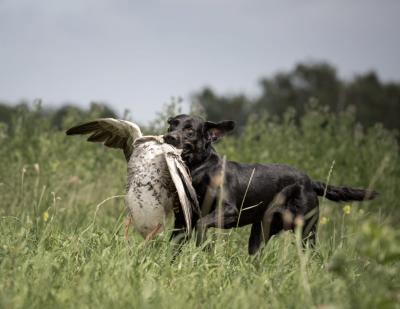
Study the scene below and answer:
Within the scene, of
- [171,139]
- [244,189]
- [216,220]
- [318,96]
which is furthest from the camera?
[318,96]

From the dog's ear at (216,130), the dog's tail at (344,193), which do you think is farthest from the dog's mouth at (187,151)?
the dog's tail at (344,193)

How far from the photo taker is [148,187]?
4.83 meters

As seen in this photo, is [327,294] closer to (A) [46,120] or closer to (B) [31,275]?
(B) [31,275]

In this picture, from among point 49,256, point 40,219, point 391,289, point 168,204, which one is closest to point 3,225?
point 40,219

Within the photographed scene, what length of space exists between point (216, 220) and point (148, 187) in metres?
1.02

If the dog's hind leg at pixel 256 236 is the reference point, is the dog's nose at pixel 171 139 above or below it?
above

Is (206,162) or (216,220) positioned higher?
(206,162)

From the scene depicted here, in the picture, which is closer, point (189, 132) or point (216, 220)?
point (216, 220)

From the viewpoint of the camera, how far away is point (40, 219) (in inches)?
204

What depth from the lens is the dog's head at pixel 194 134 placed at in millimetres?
6094

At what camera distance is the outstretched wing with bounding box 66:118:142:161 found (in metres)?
5.39

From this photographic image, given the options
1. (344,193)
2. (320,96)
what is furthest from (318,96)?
(344,193)

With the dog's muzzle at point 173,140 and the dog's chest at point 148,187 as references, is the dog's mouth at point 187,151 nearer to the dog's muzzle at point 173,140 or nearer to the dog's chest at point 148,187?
the dog's muzzle at point 173,140

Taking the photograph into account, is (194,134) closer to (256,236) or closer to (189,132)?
(189,132)
